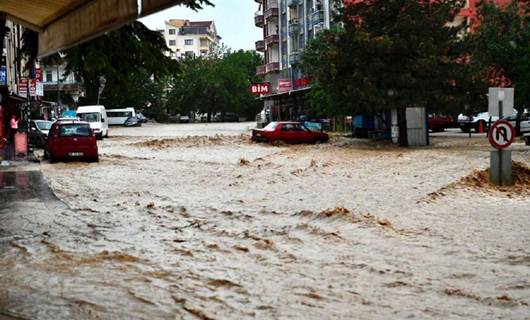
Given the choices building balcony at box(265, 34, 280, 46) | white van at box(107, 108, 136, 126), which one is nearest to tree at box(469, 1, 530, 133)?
building balcony at box(265, 34, 280, 46)

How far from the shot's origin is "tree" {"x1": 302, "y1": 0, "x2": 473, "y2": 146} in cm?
3309

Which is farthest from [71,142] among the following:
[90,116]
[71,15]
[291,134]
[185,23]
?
[185,23]

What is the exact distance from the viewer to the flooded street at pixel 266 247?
23.3 ft

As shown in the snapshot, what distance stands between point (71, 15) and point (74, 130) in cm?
2080

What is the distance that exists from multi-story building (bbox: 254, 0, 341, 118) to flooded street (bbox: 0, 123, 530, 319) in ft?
146

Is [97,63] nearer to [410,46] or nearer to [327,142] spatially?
[410,46]

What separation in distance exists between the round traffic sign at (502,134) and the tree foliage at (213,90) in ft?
309

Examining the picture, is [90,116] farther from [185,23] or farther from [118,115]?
[185,23]

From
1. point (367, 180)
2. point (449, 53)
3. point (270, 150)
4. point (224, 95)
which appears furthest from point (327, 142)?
point (224, 95)

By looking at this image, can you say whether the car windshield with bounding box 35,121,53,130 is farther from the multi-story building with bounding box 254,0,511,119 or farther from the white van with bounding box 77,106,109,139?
the multi-story building with bounding box 254,0,511,119

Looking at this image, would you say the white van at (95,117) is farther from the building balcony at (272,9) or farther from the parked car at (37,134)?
the building balcony at (272,9)

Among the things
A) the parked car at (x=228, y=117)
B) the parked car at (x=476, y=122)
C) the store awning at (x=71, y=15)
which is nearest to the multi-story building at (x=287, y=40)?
the parked car at (x=476, y=122)

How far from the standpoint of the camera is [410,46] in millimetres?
33469

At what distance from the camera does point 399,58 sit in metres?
34.1
